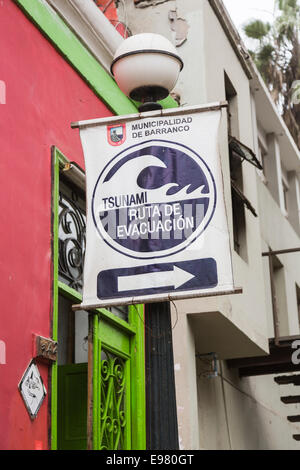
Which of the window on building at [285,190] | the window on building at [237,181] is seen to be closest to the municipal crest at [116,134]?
the window on building at [237,181]

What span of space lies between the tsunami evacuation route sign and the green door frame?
4.78 ft

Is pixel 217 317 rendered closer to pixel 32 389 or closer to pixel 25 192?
pixel 25 192

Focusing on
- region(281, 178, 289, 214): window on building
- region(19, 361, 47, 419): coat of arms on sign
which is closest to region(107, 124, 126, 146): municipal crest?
region(19, 361, 47, 419): coat of arms on sign

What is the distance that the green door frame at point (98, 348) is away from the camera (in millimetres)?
7246

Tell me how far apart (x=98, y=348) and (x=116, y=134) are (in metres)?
2.58

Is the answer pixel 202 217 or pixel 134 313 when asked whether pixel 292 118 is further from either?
pixel 202 217

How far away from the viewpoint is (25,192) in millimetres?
7129

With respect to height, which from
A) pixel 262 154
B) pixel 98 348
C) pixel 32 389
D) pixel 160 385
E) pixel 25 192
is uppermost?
pixel 262 154

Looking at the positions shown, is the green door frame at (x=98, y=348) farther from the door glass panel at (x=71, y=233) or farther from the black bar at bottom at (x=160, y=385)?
the black bar at bottom at (x=160, y=385)

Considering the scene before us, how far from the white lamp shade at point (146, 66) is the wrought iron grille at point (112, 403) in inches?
121

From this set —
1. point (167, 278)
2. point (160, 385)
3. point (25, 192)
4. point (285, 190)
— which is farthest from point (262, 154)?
point (160, 385)

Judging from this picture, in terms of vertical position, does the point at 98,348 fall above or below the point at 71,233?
below

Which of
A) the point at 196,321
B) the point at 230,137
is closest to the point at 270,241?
the point at 230,137

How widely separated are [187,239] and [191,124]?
3.01 feet
